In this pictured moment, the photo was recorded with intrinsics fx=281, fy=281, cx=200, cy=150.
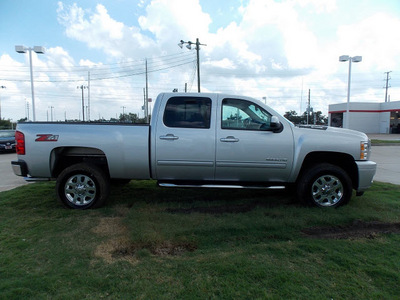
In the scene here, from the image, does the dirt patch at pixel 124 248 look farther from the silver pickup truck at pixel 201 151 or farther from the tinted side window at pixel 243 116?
the tinted side window at pixel 243 116

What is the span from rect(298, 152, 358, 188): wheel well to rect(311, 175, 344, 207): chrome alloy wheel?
29 centimetres

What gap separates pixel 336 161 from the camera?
4930 millimetres

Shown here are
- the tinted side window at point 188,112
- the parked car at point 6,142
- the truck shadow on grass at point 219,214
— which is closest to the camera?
the truck shadow on grass at point 219,214

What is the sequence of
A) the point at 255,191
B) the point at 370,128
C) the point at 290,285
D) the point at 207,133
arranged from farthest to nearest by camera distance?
the point at 370,128 → the point at 255,191 → the point at 207,133 → the point at 290,285

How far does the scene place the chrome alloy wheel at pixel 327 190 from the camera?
4656 mm

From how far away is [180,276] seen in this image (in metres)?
2.74

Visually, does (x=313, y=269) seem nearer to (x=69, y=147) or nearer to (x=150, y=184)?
(x=69, y=147)

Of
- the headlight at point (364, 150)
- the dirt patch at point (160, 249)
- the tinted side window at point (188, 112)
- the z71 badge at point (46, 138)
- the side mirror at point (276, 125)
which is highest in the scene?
the tinted side window at point (188, 112)

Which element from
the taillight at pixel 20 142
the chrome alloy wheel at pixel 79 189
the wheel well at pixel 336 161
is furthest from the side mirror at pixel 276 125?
the taillight at pixel 20 142

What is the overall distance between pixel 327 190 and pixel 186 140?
249cm

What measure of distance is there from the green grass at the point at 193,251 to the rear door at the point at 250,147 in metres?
0.65

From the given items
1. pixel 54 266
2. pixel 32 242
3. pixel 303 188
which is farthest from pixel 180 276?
pixel 303 188

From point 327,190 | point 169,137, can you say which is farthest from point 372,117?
point 169,137

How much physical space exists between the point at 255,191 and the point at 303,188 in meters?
1.41
